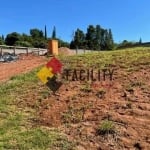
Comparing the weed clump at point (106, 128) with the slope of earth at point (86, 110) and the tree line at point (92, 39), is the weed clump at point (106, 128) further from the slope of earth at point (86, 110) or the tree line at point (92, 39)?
the tree line at point (92, 39)

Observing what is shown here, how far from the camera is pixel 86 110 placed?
708cm

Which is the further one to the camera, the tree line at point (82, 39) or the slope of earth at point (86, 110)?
the tree line at point (82, 39)

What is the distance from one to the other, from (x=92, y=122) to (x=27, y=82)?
109 inches

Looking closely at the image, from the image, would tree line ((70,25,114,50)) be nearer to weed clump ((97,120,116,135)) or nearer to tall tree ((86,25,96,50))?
tall tree ((86,25,96,50))

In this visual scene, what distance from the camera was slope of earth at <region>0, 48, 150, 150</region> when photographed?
20.2 ft

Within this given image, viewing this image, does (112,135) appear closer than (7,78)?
Yes

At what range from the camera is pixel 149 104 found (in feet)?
22.9

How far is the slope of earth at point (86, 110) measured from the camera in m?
6.15

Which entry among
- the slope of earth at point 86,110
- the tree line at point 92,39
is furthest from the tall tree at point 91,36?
the slope of earth at point 86,110

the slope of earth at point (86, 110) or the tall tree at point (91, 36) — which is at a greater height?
the tall tree at point (91, 36)

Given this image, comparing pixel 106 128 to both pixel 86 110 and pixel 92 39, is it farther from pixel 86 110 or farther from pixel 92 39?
pixel 92 39

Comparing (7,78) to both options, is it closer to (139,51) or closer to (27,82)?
(27,82)

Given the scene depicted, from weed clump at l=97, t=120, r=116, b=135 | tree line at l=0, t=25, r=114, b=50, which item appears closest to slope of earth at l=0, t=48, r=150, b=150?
weed clump at l=97, t=120, r=116, b=135

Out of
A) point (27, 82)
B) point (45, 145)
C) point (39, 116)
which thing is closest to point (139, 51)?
point (27, 82)
